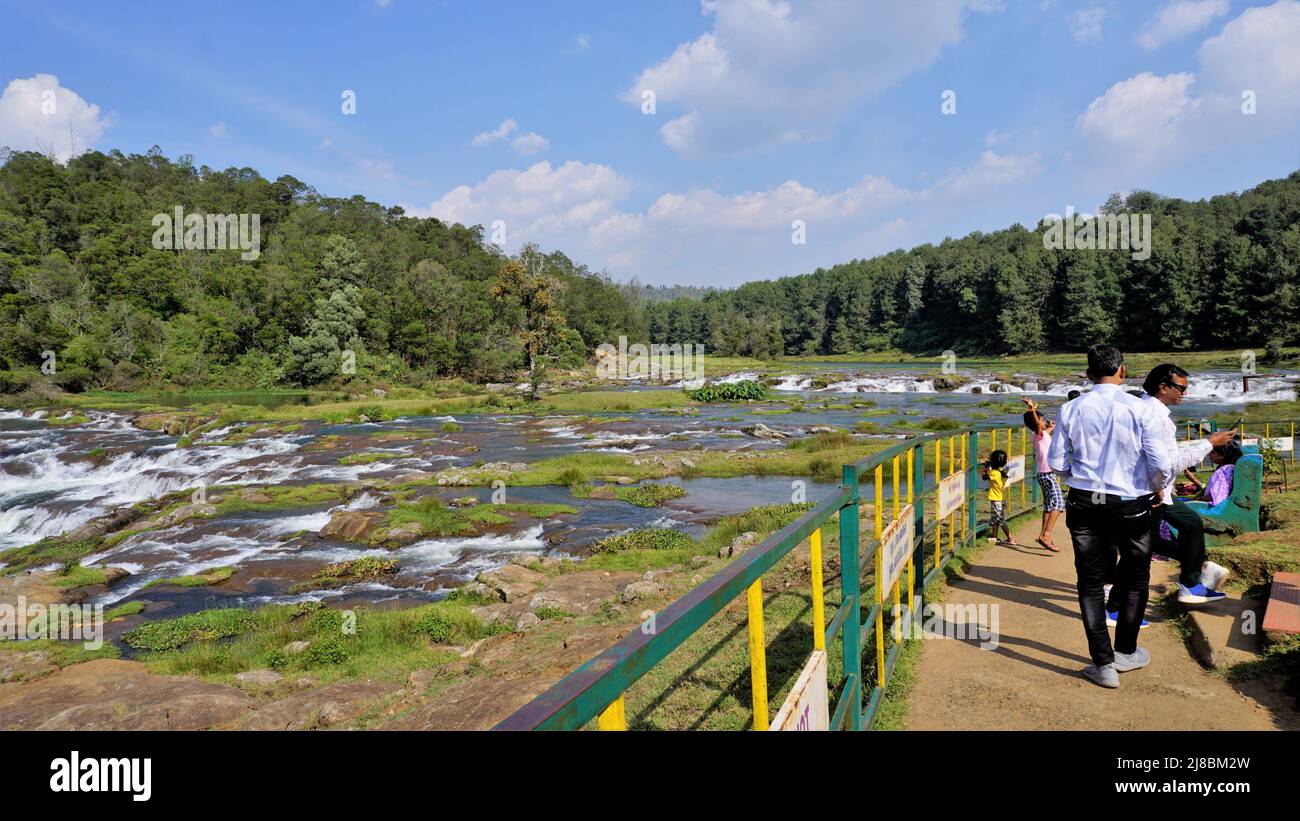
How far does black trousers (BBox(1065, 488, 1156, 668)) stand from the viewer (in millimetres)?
5141

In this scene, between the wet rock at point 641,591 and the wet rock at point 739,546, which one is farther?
the wet rock at point 739,546

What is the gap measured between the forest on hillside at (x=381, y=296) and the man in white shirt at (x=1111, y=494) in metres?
51.5

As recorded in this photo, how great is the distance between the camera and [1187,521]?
640 centimetres

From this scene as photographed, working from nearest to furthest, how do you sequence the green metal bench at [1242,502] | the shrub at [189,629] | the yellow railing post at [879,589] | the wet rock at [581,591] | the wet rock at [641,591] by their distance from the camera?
the yellow railing post at [879,589], the green metal bench at [1242,502], the wet rock at [641,591], the wet rock at [581,591], the shrub at [189,629]

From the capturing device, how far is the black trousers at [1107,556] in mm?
5141

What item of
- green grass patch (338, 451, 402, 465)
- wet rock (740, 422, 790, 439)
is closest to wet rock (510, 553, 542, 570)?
green grass patch (338, 451, 402, 465)

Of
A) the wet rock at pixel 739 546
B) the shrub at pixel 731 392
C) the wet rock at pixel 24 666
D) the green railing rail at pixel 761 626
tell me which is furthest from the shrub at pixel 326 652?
the shrub at pixel 731 392

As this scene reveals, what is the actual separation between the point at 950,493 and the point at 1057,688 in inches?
118

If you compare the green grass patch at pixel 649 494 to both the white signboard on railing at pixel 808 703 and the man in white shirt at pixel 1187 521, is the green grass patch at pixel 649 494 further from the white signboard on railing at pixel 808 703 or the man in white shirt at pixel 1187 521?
the white signboard on railing at pixel 808 703

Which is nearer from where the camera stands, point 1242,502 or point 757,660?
point 757,660

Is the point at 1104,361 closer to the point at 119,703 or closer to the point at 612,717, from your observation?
the point at 612,717

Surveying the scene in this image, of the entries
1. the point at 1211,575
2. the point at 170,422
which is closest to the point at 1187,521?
the point at 1211,575
